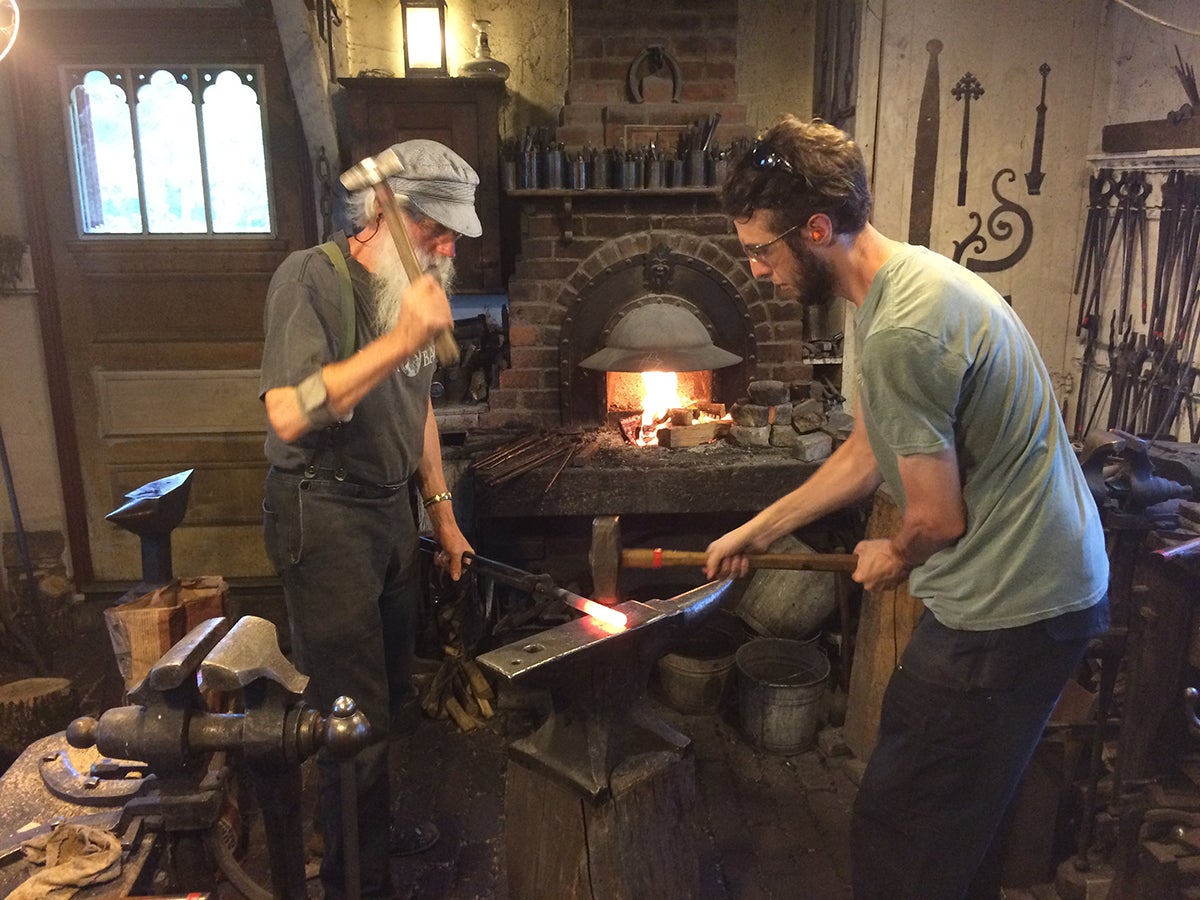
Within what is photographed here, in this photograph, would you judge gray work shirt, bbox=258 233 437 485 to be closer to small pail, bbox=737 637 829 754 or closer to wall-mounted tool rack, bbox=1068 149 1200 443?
small pail, bbox=737 637 829 754

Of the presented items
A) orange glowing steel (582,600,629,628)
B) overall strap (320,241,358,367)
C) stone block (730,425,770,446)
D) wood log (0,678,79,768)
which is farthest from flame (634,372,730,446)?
wood log (0,678,79,768)

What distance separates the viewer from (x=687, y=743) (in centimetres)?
251

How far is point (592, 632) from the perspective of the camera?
2.31 m

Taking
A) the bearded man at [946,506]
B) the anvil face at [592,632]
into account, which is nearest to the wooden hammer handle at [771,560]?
the anvil face at [592,632]

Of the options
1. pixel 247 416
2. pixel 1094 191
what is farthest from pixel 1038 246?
pixel 247 416

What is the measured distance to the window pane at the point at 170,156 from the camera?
4695 mm

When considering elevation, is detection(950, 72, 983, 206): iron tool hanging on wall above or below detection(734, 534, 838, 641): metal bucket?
above

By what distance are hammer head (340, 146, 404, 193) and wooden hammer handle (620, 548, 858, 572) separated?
114 centimetres

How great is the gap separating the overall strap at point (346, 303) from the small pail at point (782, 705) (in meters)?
2.15

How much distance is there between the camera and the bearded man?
1.86 m

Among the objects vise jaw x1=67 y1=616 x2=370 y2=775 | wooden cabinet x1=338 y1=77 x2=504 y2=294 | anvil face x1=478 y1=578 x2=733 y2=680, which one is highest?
wooden cabinet x1=338 y1=77 x2=504 y2=294

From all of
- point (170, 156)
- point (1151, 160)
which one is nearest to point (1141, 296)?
point (1151, 160)

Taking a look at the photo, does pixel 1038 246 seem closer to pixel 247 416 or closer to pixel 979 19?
pixel 979 19

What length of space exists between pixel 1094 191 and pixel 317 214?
12.8ft
